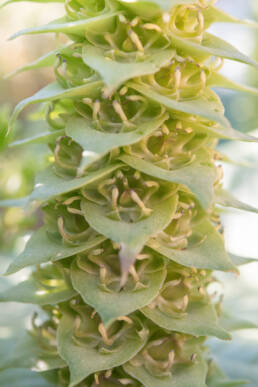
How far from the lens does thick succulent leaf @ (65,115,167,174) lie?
0.62m

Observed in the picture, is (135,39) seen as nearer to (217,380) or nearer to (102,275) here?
(102,275)

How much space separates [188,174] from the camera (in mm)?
712

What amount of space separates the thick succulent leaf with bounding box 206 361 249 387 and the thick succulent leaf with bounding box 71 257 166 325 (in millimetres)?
265

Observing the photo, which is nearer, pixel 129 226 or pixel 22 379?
pixel 129 226

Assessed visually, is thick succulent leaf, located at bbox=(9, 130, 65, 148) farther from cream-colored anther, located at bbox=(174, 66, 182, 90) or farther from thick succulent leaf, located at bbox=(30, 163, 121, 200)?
cream-colored anther, located at bbox=(174, 66, 182, 90)

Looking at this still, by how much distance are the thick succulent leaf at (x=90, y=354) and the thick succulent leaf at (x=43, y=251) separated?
0.41 feet

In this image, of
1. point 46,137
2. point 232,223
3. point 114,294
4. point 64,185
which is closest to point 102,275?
point 114,294

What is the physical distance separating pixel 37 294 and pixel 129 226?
0.82ft

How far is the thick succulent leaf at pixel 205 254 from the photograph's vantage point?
735 mm

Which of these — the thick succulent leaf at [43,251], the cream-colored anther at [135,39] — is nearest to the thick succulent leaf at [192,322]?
the thick succulent leaf at [43,251]

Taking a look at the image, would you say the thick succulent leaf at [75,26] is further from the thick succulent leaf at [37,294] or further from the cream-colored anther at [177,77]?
the thick succulent leaf at [37,294]

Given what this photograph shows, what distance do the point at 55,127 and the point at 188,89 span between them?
0.72 feet

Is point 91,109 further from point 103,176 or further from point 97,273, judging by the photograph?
point 97,273

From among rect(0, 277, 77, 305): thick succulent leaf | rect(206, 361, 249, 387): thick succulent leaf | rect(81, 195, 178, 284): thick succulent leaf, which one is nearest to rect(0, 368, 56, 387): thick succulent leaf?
rect(0, 277, 77, 305): thick succulent leaf
